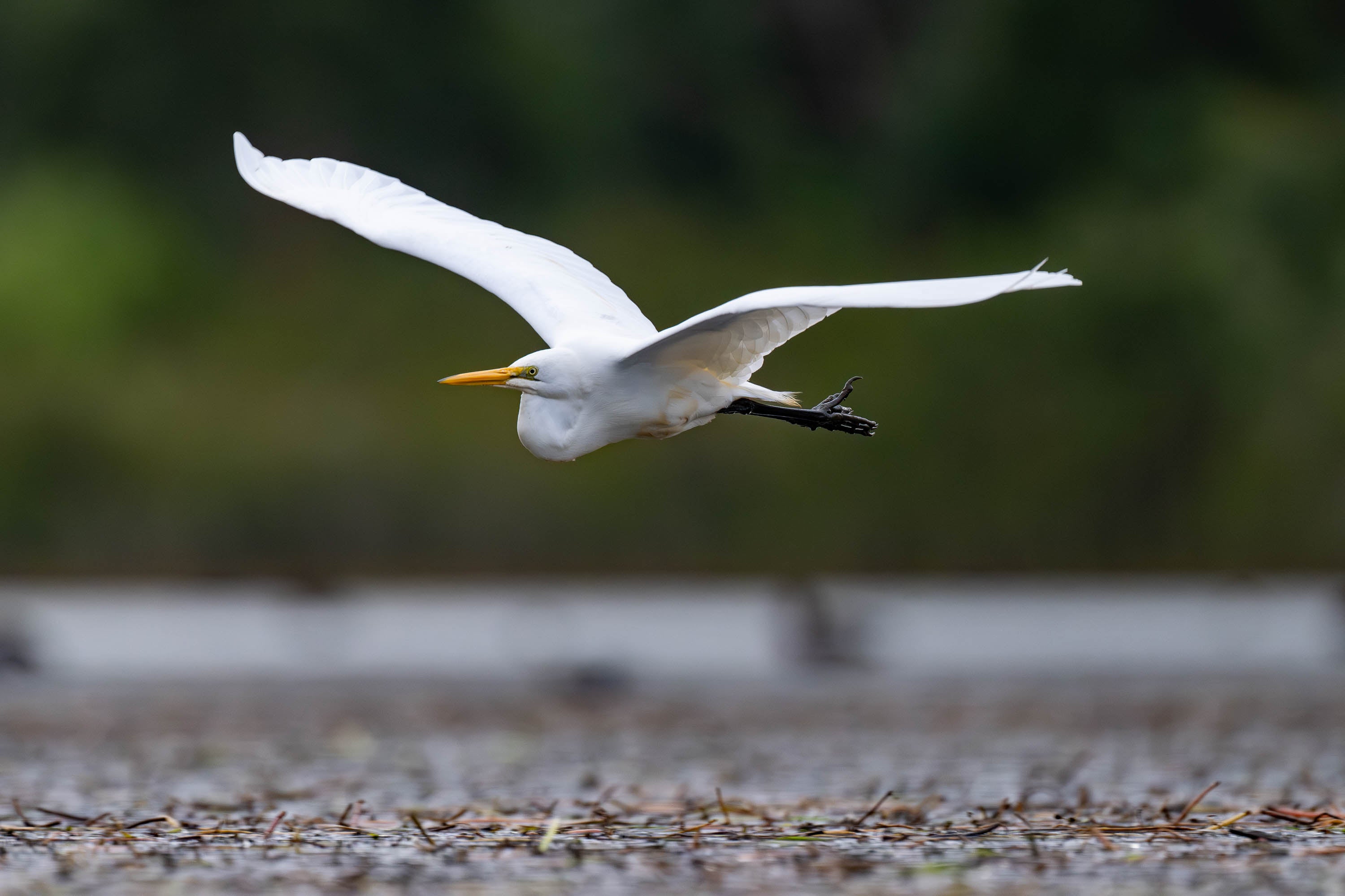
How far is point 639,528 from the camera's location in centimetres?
1997

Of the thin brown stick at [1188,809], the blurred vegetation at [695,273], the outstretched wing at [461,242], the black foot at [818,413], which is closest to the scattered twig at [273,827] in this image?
the outstretched wing at [461,242]

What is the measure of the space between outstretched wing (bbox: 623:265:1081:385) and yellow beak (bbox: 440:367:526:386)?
1.01 ft

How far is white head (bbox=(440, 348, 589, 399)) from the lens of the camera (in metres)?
5.75

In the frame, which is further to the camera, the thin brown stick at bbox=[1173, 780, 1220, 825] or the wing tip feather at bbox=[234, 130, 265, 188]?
the wing tip feather at bbox=[234, 130, 265, 188]

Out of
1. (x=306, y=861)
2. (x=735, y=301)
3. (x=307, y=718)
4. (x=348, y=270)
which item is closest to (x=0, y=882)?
(x=306, y=861)

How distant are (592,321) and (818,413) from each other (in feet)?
2.35

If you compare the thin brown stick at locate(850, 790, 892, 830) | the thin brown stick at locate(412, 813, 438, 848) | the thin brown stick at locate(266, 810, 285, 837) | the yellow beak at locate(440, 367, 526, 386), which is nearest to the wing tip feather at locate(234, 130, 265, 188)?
the yellow beak at locate(440, 367, 526, 386)

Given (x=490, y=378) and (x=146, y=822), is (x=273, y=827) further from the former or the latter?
(x=490, y=378)

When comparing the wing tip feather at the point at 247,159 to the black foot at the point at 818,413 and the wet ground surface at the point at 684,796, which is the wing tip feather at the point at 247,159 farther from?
the wet ground surface at the point at 684,796

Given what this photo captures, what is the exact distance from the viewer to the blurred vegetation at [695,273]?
1994 centimetres

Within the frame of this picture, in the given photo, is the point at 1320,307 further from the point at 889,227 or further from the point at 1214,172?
the point at 889,227

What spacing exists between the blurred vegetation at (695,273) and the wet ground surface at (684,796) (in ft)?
23.6

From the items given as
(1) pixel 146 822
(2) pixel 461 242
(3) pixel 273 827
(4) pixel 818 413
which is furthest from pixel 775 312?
(1) pixel 146 822

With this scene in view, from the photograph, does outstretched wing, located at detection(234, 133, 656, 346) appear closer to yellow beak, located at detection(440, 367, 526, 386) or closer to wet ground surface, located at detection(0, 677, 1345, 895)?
yellow beak, located at detection(440, 367, 526, 386)
